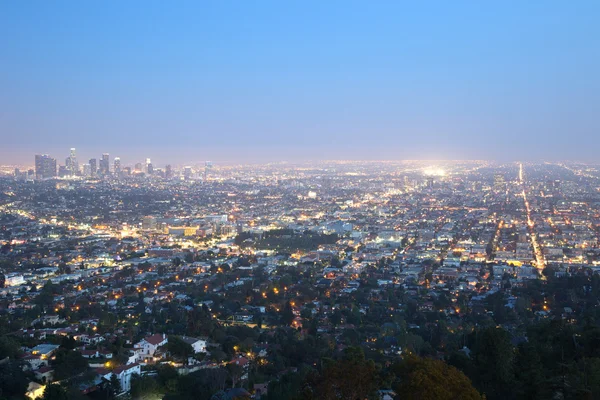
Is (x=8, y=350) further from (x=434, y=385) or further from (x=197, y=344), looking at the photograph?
(x=434, y=385)

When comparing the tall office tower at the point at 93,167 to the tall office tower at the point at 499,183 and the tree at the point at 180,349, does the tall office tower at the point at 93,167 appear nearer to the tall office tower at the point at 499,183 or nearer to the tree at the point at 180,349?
the tall office tower at the point at 499,183

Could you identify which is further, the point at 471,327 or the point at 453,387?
the point at 471,327

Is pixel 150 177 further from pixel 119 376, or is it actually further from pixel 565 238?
pixel 119 376

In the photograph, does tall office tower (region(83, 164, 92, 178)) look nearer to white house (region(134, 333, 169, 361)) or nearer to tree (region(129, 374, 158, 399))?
white house (region(134, 333, 169, 361))

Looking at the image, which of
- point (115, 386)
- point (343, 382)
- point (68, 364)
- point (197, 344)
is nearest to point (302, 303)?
point (197, 344)

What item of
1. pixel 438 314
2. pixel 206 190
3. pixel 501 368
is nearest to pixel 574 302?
pixel 438 314

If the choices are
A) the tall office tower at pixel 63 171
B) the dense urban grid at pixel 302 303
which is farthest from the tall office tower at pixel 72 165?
the dense urban grid at pixel 302 303
